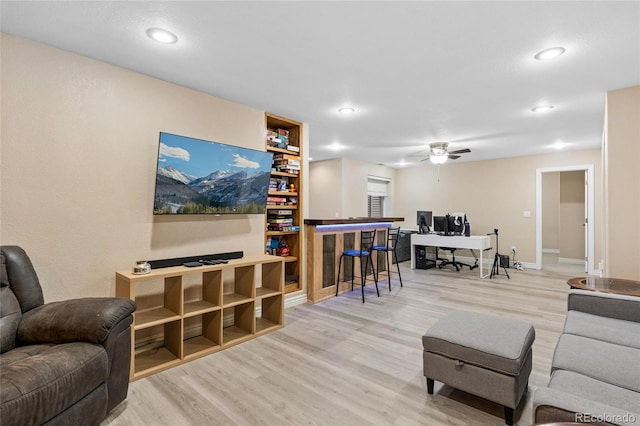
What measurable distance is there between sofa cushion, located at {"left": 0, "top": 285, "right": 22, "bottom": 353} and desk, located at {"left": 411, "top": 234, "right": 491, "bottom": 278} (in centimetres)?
629

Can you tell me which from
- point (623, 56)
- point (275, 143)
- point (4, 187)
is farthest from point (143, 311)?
point (623, 56)

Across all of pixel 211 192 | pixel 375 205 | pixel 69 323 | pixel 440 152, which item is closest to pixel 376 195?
pixel 375 205

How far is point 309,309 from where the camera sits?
4.08 meters

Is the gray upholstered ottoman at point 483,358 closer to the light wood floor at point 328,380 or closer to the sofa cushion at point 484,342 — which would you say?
the sofa cushion at point 484,342

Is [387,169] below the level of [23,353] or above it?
above

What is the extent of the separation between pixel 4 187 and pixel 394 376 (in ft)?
10.4

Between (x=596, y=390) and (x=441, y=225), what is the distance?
5632mm

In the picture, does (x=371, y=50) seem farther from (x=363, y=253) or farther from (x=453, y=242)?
(x=453, y=242)

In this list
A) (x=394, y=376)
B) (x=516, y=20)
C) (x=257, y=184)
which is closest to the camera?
(x=516, y=20)

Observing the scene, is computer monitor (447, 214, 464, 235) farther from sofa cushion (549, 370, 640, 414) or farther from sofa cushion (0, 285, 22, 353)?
sofa cushion (0, 285, 22, 353)

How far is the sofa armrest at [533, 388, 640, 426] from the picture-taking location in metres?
1.12

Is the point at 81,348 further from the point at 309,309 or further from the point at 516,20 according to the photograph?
the point at 516,20

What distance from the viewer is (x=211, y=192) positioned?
308 cm

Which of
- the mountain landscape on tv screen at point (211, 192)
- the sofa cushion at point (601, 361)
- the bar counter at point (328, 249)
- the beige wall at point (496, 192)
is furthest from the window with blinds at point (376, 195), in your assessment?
the sofa cushion at point (601, 361)
